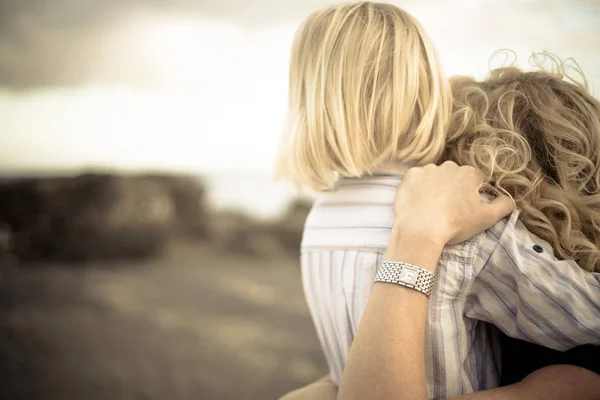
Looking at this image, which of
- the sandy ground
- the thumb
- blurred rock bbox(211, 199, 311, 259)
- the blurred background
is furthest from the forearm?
blurred rock bbox(211, 199, 311, 259)

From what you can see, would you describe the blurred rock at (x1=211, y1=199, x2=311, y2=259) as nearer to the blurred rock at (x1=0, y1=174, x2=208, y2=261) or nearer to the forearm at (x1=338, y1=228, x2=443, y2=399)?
the blurred rock at (x1=0, y1=174, x2=208, y2=261)

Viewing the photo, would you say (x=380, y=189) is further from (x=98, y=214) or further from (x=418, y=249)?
(x=98, y=214)

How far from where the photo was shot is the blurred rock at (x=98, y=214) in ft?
12.5

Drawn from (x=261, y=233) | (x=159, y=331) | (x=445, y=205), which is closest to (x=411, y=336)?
(x=445, y=205)

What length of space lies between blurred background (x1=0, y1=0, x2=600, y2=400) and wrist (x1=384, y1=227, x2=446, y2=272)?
6.06ft

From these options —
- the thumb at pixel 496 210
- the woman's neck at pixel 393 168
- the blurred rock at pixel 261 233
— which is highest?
the woman's neck at pixel 393 168

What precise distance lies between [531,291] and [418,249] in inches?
8.7

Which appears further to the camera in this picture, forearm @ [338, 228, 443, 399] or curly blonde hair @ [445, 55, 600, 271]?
curly blonde hair @ [445, 55, 600, 271]

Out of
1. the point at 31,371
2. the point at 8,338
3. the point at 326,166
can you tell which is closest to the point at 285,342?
the point at 31,371

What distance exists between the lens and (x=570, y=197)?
1140 mm

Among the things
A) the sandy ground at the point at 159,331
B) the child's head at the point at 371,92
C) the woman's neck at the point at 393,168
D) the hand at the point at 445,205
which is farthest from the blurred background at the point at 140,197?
the hand at the point at 445,205

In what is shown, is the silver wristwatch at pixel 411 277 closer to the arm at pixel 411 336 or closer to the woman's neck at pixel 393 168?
the arm at pixel 411 336

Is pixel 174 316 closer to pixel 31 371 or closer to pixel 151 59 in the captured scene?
pixel 31 371

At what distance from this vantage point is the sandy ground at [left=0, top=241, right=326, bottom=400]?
130 inches
